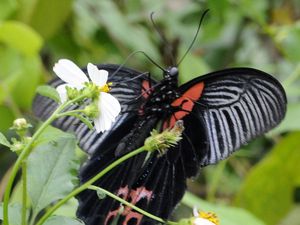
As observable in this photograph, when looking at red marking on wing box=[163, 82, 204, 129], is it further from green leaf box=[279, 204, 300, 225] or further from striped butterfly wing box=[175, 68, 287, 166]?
green leaf box=[279, 204, 300, 225]

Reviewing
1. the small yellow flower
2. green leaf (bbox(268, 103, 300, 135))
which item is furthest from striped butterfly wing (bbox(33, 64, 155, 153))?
green leaf (bbox(268, 103, 300, 135))

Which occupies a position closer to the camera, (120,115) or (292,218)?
(120,115)

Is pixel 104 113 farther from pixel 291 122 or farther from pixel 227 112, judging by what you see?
pixel 291 122

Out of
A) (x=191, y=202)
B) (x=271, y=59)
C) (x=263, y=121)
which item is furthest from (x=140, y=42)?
(x=263, y=121)

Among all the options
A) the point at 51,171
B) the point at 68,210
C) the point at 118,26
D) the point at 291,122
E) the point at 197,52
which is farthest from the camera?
the point at 197,52

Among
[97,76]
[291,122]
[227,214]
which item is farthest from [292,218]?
[97,76]

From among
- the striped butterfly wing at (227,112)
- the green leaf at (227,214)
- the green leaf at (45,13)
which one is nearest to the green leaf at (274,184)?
the green leaf at (227,214)

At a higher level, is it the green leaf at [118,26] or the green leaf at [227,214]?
the green leaf at [118,26]

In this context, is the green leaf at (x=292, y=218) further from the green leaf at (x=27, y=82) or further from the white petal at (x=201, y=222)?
the white petal at (x=201, y=222)
